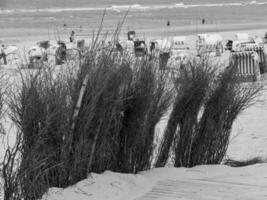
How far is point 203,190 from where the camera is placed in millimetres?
5254

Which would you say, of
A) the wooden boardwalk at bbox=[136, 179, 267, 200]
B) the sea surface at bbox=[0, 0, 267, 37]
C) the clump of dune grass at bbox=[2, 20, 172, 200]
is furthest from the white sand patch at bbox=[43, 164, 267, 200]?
the sea surface at bbox=[0, 0, 267, 37]

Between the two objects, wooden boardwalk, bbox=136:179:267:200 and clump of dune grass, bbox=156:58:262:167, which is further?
clump of dune grass, bbox=156:58:262:167

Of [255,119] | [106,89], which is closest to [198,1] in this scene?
[255,119]

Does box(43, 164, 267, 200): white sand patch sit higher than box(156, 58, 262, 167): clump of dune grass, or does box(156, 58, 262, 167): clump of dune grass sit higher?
box(156, 58, 262, 167): clump of dune grass

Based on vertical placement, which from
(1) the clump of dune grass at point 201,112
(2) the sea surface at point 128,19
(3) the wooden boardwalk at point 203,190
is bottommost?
(3) the wooden boardwalk at point 203,190

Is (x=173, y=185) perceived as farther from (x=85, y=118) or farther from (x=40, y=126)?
(x=40, y=126)

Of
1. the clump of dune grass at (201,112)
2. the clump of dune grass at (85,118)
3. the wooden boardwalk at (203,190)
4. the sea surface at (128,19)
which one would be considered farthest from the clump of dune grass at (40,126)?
the sea surface at (128,19)

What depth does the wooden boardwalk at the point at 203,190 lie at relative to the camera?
16.5 ft

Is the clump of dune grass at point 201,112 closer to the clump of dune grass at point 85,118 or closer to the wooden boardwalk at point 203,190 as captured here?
the clump of dune grass at point 85,118

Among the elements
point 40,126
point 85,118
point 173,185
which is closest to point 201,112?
point 173,185

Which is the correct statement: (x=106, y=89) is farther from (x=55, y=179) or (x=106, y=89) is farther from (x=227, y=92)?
(x=227, y=92)

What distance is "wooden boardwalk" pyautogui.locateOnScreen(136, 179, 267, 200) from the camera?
5043mm

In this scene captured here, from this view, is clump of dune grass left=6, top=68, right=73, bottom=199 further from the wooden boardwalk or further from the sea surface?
the sea surface

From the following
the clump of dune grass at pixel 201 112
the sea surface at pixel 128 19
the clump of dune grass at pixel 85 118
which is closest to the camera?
the clump of dune grass at pixel 85 118
